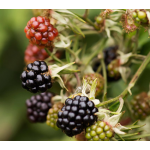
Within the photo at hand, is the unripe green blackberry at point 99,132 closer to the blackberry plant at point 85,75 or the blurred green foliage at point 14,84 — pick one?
the blackberry plant at point 85,75

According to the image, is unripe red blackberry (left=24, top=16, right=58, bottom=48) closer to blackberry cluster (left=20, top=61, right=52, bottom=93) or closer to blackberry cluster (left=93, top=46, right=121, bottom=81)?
blackberry cluster (left=20, top=61, right=52, bottom=93)

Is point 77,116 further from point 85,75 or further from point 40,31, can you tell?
point 40,31

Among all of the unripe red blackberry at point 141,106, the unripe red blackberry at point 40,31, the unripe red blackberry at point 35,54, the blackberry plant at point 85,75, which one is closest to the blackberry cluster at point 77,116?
the blackberry plant at point 85,75

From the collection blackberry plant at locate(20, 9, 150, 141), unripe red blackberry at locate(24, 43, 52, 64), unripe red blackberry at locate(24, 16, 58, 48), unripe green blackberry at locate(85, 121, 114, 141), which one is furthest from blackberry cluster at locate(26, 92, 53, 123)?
unripe green blackberry at locate(85, 121, 114, 141)

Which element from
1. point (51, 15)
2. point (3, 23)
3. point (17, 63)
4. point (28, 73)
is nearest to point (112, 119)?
point (28, 73)

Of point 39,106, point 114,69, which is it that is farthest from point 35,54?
point 114,69
